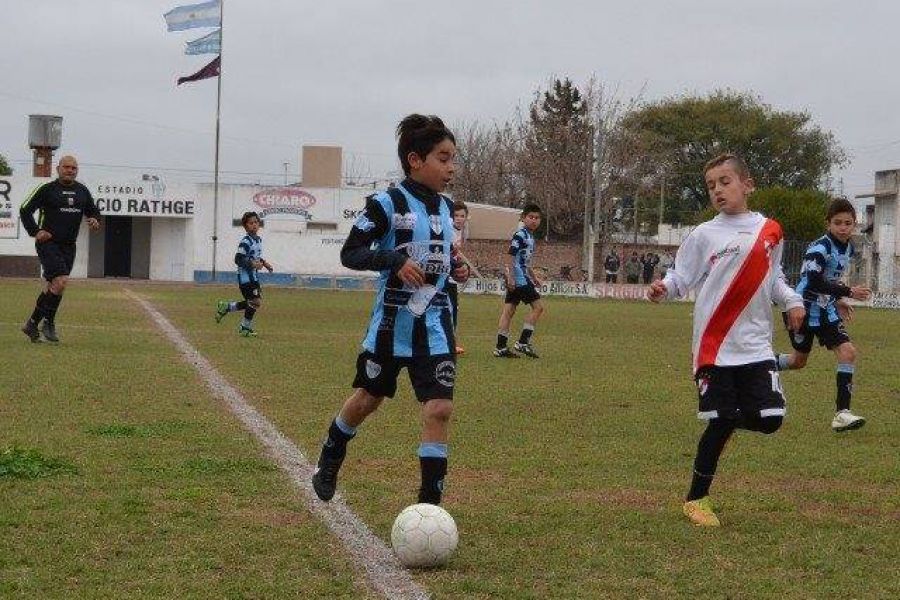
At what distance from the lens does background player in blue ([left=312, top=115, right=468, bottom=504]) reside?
611 centimetres

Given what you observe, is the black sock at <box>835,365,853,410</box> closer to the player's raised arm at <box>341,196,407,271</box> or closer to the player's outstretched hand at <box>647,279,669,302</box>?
the player's outstretched hand at <box>647,279,669,302</box>

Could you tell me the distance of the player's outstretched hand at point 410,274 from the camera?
602cm

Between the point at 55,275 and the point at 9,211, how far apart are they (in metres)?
40.0

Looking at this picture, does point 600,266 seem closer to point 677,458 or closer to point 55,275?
point 55,275

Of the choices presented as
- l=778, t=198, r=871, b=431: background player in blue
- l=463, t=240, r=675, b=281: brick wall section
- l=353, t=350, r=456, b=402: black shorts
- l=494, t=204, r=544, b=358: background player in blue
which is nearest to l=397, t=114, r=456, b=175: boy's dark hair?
l=353, t=350, r=456, b=402: black shorts

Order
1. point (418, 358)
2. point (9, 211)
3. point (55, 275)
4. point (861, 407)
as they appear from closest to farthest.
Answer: point (418, 358)
point (861, 407)
point (55, 275)
point (9, 211)

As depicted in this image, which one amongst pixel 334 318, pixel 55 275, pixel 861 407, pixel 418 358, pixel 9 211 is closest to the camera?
pixel 418 358

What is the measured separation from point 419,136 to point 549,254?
5514 centimetres

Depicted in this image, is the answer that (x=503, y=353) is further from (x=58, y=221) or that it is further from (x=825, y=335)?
(x=825, y=335)

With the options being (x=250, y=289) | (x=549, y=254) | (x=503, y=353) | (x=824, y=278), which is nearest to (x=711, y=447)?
(x=824, y=278)

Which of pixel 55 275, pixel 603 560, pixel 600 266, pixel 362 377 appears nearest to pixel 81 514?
pixel 362 377

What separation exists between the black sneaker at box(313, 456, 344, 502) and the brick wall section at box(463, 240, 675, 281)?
165ft

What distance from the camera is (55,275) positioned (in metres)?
15.9

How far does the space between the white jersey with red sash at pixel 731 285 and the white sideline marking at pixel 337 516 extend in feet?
6.14
